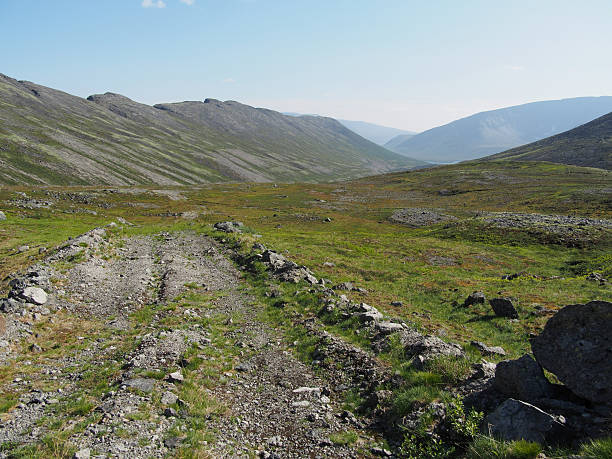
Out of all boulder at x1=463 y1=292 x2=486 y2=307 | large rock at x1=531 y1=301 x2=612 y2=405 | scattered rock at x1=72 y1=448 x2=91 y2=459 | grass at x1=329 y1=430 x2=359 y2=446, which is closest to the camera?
scattered rock at x1=72 y1=448 x2=91 y2=459

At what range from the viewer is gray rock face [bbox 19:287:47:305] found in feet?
62.0

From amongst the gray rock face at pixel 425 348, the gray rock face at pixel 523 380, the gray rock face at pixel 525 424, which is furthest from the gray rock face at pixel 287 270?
the gray rock face at pixel 525 424

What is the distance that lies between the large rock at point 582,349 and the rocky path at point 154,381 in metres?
5.98

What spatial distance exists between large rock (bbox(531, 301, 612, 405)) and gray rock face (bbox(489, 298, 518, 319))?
Answer: 45.9 feet

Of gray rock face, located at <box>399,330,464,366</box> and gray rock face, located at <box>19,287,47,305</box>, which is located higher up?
gray rock face, located at <box>399,330,464,366</box>

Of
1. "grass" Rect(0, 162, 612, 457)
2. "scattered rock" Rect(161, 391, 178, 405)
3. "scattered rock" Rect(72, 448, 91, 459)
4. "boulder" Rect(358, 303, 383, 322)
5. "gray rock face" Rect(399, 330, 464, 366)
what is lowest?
"grass" Rect(0, 162, 612, 457)

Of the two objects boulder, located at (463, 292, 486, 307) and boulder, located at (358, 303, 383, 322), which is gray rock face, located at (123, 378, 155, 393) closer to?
boulder, located at (358, 303, 383, 322)

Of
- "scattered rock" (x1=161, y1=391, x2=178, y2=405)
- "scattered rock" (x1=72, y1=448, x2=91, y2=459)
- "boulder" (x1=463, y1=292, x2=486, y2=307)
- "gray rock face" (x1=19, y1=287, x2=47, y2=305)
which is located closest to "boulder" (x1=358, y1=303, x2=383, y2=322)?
"scattered rock" (x1=161, y1=391, x2=178, y2=405)

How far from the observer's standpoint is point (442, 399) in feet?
32.9

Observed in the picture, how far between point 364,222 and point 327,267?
2019 inches

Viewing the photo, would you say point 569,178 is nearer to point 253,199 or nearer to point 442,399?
point 253,199

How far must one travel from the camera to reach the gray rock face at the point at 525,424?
754 centimetres

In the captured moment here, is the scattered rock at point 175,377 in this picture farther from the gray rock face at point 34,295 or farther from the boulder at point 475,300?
the boulder at point 475,300

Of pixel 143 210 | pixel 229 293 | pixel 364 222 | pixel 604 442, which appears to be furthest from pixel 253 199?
pixel 604 442
